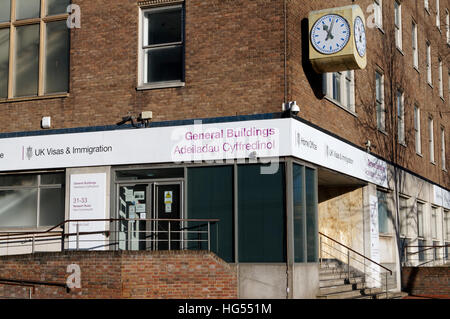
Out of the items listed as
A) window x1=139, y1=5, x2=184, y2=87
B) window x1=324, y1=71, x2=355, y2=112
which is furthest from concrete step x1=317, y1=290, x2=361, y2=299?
window x1=139, y1=5, x2=184, y2=87

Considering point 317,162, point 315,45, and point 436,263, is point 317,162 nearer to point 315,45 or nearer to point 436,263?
Result: point 315,45

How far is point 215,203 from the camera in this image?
19328 millimetres

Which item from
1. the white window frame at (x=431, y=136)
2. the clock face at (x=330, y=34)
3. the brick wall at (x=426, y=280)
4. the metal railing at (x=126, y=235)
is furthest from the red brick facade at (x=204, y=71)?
the white window frame at (x=431, y=136)

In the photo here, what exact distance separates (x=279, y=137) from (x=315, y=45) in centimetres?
273

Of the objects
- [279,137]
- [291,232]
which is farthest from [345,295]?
[279,137]

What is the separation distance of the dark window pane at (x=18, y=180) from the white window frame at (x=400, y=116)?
13.8m

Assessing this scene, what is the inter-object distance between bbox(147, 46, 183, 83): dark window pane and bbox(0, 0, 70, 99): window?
2.54 meters

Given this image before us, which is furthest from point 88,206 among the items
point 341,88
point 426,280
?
point 426,280

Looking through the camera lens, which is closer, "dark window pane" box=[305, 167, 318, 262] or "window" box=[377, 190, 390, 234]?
"dark window pane" box=[305, 167, 318, 262]

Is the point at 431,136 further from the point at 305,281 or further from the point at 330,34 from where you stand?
the point at 305,281

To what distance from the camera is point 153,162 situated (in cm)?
1984

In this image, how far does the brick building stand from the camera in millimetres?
19000

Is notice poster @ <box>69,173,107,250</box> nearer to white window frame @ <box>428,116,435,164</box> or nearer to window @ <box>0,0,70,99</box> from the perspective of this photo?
window @ <box>0,0,70,99</box>

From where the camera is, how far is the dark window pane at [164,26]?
67.6 feet
